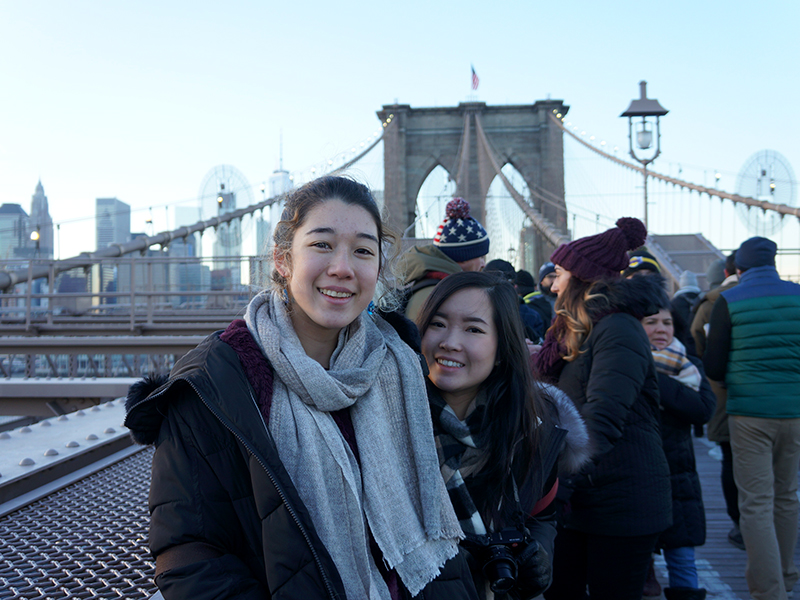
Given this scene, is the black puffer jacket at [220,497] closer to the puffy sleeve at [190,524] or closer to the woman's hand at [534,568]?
the puffy sleeve at [190,524]

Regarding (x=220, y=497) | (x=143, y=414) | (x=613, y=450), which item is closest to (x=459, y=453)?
(x=220, y=497)

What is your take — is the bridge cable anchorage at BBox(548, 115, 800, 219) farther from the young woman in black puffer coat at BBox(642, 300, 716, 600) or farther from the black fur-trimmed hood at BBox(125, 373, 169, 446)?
the black fur-trimmed hood at BBox(125, 373, 169, 446)

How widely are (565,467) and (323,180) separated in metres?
0.95

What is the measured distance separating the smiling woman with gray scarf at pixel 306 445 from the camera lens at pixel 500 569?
0.32 ft

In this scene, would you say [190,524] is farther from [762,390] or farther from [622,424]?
[762,390]

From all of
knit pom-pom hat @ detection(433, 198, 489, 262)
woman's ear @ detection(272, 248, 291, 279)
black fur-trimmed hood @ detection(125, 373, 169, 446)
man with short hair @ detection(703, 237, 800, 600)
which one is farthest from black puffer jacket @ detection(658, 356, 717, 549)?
black fur-trimmed hood @ detection(125, 373, 169, 446)

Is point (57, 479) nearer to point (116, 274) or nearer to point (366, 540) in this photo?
point (366, 540)

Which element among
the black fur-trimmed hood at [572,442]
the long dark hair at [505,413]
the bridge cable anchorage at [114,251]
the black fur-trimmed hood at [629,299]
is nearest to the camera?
the long dark hair at [505,413]

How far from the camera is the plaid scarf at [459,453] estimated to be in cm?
131

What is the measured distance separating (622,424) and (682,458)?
758 millimetres

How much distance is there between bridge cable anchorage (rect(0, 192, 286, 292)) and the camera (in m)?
9.47

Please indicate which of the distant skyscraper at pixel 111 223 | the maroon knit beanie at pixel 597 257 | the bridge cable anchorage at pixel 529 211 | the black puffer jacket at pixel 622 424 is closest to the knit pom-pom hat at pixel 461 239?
the maroon knit beanie at pixel 597 257

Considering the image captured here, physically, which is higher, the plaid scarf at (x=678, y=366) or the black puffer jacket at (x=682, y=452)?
the plaid scarf at (x=678, y=366)

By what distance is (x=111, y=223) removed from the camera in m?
40.1
